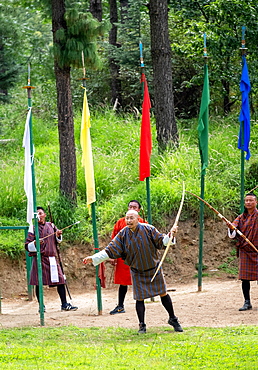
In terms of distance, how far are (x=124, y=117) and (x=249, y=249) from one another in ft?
35.7

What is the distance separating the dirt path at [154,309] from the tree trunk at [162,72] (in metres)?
4.45

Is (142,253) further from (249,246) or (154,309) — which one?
(154,309)

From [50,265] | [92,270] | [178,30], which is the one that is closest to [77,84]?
[178,30]

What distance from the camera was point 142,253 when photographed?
7832 millimetres

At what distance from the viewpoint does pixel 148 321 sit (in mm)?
8961

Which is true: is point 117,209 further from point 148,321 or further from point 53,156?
point 148,321

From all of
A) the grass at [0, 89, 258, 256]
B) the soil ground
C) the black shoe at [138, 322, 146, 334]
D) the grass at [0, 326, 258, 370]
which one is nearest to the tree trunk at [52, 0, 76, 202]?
the grass at [0, 89, 258, 256]

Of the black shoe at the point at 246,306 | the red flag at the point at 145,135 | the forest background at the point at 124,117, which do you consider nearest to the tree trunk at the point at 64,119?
the forest background at the point at 124,117

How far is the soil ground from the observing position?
911cm

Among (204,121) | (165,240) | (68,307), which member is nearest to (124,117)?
(204,121)

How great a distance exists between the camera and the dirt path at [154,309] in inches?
350

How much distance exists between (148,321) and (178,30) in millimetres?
12830

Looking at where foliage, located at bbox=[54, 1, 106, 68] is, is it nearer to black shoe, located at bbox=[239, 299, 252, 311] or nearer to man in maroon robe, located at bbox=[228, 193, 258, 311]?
man in maroon robe, located at bbox=[228, 193, 258, 311]

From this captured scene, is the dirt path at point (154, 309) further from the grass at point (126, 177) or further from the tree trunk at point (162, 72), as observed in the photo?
the tree trunk at point (162, 72)
